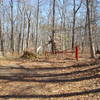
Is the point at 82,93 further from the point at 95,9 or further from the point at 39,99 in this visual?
the point at 95,9

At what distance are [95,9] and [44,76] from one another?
89.0 feet

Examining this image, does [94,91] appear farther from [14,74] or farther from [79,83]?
[14,74]

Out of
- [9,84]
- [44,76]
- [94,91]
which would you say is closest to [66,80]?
[44,76]

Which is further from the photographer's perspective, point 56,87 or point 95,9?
point 95,9

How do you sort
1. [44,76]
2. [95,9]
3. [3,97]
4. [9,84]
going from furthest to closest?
[95,9]
[44,76]
[9,84]
[3,97]

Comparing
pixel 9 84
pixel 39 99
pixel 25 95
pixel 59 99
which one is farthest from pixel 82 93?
pixel 9 84

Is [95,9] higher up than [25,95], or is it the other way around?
[95,9]

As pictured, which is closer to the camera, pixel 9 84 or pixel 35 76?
pixel 9 84

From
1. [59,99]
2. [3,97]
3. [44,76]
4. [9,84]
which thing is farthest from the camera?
[44,76]

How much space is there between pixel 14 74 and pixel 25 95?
10.7 ft

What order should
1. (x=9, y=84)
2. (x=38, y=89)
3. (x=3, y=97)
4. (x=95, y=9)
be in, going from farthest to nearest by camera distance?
(x=95, y=9)
(x=9, y=84)
(x=38, y=89)
(x=3, y=97)

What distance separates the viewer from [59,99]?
6.38 metres

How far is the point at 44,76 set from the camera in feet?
30.9

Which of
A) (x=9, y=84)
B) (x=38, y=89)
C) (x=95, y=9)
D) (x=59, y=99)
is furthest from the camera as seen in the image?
(x=95, y=9)
